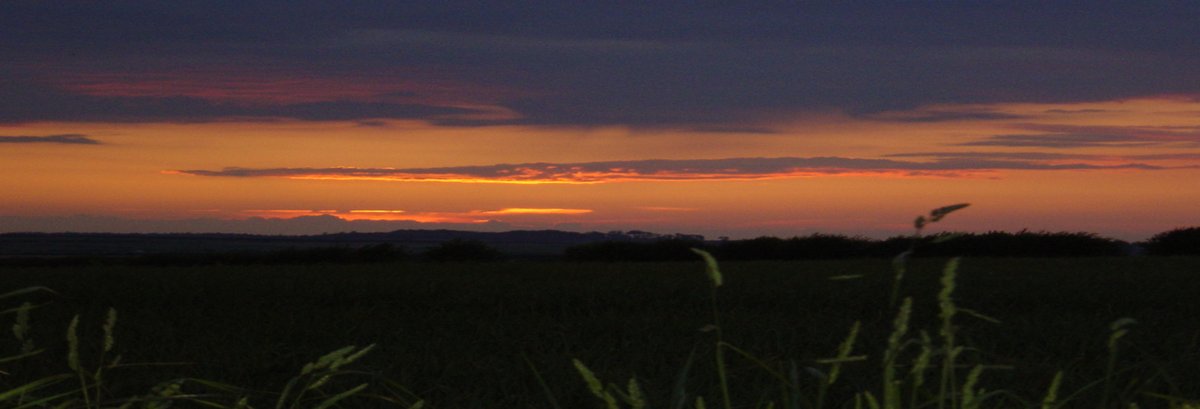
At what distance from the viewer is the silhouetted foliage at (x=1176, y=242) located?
11297mm

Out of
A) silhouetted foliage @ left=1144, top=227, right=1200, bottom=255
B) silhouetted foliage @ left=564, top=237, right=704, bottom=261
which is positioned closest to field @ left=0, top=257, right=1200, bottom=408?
silhouetted foliage @ left=564, top=237, right=704, bottom=261

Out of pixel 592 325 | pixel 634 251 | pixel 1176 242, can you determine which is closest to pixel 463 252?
pixel 634 251

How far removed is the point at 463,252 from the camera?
9445 millimetres

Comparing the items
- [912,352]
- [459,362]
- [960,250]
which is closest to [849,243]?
→ [960,250]

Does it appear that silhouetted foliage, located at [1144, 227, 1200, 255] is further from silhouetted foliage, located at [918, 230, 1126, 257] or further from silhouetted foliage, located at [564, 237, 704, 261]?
silhouetted foliage, located at [564, 237, 704, 261]

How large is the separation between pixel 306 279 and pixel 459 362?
3310 mm

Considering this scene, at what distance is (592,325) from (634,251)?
178 inches

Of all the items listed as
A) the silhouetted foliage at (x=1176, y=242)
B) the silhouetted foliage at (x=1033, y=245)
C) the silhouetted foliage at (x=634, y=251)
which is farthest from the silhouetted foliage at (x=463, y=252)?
the silhouetted foliage at (x=1176, y=242)

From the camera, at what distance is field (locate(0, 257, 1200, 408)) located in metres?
3.63

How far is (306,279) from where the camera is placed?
7.02m

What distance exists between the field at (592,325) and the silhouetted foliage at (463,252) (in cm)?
114

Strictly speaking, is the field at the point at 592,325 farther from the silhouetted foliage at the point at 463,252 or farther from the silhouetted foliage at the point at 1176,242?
the silhouetted foliage at the point at 1176,242

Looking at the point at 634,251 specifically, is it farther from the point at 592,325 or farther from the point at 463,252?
the point at 592,325

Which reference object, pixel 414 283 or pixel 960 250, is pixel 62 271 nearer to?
pixel 414 283
